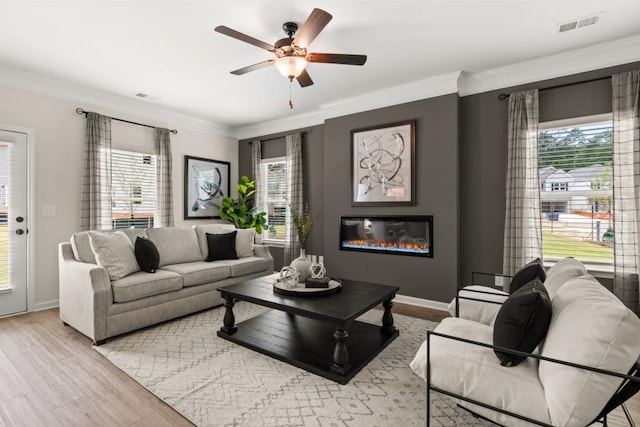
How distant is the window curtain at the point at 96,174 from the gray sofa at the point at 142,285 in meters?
0.87

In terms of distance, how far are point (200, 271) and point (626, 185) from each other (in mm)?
4472

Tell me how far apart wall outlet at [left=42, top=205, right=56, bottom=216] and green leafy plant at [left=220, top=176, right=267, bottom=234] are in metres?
2.34

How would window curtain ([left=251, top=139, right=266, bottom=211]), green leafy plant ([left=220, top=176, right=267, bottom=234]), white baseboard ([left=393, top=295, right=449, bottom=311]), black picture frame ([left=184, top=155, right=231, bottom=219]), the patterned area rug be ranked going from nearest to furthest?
1. the patterned area rug
2. white baseboard ([left=393, top=295, right=449, bottom=311])
3. black picture frame ([left=184, top=155, right=231, bottom=219])
4. green leafy plant ([left=220, top=176, right=267, bottom=234])
5. window curtain ([left=251, top=139, right=266, bottom=211])

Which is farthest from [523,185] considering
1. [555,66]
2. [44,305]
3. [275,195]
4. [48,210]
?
[44,305]

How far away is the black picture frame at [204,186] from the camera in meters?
5.50

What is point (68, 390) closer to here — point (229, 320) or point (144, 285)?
point (144, 285)

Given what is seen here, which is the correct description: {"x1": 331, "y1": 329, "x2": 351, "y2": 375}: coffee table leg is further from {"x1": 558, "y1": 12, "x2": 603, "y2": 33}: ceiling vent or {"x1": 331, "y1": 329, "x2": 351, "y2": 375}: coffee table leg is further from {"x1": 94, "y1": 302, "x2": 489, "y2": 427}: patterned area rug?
{"x1": 558, "y1": 12, "x2": 603, "y2": 33}: ceiling vent

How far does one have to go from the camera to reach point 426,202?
4.04 meters

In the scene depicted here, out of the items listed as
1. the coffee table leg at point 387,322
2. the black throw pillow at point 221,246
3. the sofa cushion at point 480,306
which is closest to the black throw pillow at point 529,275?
the sofa cushion at point 480,306

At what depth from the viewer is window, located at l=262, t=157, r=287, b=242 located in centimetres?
575

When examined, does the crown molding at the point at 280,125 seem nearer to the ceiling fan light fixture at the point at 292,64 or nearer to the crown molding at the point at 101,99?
the crown molding at the point at 101,99

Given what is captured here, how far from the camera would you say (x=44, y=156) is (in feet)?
12.8

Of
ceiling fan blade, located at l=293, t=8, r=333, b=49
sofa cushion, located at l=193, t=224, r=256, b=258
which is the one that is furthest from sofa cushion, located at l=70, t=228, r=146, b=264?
ceiling fan blade, located at l=293, t=8, r=333, b=49

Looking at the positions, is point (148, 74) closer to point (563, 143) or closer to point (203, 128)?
point (203, 128)
